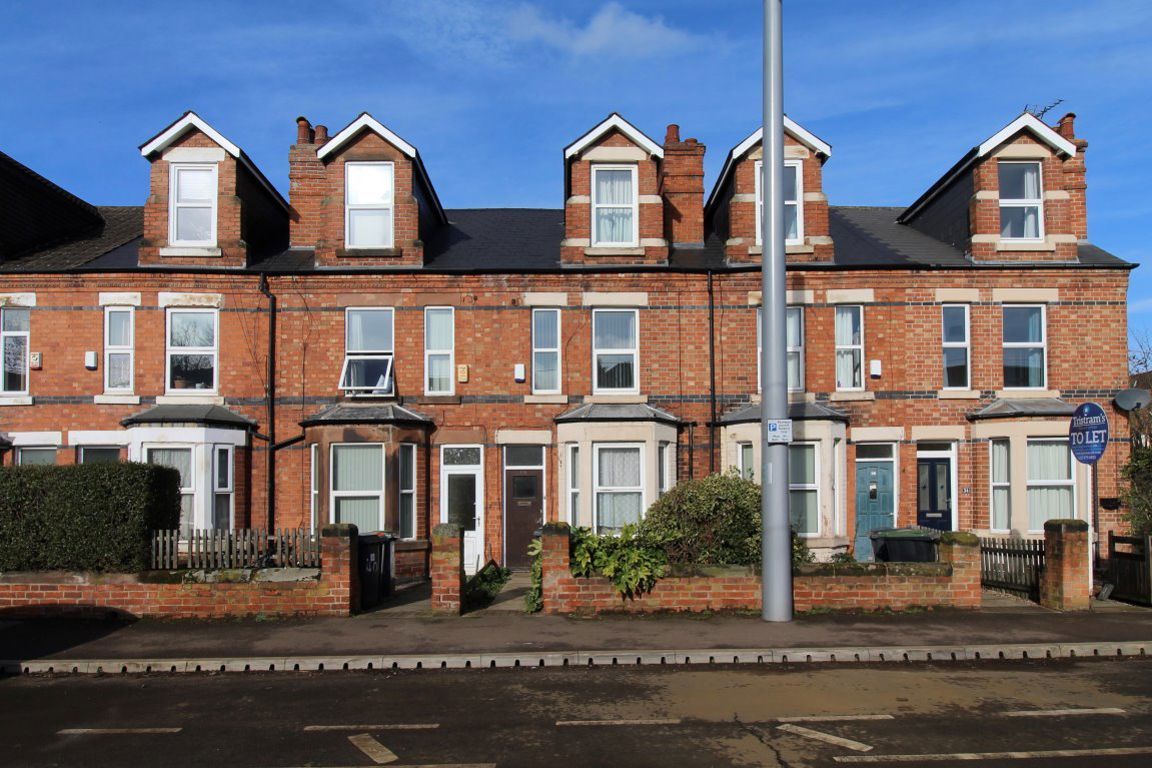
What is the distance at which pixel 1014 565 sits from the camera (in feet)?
46.6

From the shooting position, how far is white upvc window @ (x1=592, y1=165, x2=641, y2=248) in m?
18.8

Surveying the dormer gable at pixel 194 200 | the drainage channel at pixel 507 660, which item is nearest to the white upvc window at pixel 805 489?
the drainage channel at pixel 507 660

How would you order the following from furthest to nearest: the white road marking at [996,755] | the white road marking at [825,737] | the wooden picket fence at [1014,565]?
the wooden picket fence at [1014,565], the white road marking at [825,737], the white road marking at [996,755]

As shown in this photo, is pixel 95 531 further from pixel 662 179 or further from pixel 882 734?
pixel 662 179

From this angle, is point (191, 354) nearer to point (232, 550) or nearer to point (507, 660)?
point (232, 550)

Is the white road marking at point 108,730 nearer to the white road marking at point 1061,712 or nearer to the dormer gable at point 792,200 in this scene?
the white road marking at point 1061,712

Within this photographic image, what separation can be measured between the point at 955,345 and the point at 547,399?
8.55 meters

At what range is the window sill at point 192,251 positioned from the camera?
60.2 feet

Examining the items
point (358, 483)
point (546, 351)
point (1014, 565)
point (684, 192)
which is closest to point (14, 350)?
point (358, 483)

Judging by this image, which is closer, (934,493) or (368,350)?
(934,493)

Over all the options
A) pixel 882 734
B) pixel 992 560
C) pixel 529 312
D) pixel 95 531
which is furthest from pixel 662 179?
pixel 882 734

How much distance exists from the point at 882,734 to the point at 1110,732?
190cm

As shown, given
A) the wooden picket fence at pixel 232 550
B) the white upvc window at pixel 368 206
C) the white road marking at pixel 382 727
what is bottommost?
the white road marking at pixel 382 727

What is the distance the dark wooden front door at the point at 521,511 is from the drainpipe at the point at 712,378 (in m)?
3.52
